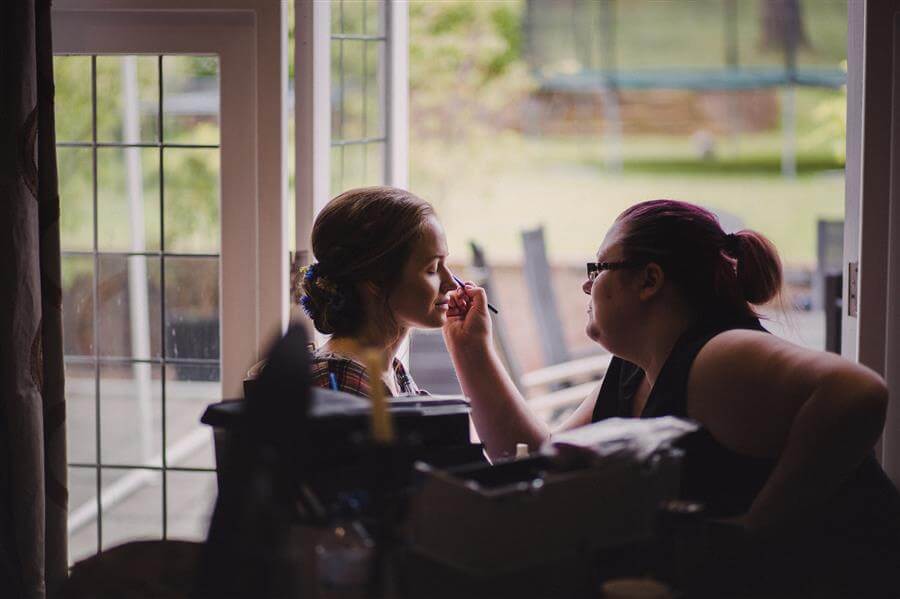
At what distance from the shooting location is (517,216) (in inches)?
→ 521

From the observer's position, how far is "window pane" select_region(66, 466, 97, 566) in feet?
8.52

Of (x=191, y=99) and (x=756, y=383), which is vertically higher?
(x=191, y=99)

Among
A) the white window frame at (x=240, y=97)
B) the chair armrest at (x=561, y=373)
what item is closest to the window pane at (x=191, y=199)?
the white window frame at (x=240, y=97)

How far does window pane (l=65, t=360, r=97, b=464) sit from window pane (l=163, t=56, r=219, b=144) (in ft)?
2.04

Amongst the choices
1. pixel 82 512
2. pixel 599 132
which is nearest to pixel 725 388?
pixel 82 512

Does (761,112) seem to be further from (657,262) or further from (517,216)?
(657,262)

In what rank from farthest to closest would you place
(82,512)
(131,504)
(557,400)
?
(557,400)
(131,504)
(82,512)

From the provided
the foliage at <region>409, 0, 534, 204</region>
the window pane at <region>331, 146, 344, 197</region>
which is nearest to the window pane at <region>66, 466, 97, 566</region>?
the window pane at <region>331, 146, 344, 197</region>

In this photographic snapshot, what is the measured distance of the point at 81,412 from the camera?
8.68 feet

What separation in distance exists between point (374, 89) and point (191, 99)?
0.48 metres

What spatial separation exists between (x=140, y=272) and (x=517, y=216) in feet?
35.2

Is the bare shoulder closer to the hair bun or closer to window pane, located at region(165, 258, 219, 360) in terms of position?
the hair bun

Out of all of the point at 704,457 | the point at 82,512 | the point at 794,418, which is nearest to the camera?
the point at 794,418

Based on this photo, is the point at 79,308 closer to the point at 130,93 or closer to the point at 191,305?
the point at 191,305
